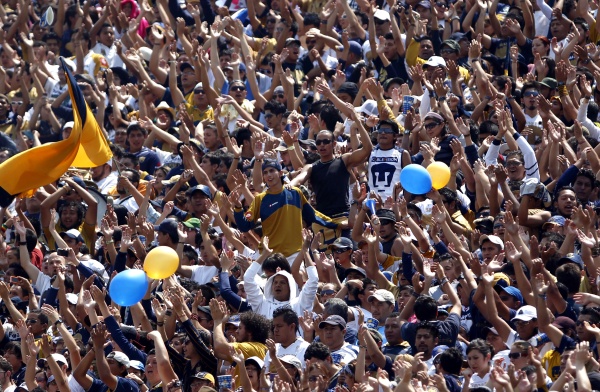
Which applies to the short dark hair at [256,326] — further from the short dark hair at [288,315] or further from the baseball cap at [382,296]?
the baseball cap at [382,296]

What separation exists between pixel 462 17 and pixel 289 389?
840cm

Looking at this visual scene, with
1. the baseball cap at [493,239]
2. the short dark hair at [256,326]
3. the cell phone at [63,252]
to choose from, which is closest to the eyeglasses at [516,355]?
the baseball cap at [493,239]

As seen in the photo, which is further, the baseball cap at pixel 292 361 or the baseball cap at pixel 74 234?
the baseball cap at pixel 74 234

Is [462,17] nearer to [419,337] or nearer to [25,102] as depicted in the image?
[25,102]

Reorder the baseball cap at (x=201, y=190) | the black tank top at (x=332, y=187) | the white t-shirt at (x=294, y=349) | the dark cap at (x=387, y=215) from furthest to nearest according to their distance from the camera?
the baseball cap at (x=201, y=190) < the black tank top at (x=332, y=187) < the dark cap at (x=387, y=215) < the white t-shirt at (x=294, y=349)

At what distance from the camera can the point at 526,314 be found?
11.3m

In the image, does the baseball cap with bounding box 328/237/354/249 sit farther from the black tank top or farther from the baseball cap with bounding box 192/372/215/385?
the baseball cap with bounding box 192/372/215/385

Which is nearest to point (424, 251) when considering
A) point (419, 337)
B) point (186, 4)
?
point (419, 337)

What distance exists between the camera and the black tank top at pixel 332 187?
47.2 ft

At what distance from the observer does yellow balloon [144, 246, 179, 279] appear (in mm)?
12625

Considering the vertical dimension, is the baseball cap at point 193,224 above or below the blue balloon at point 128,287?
below

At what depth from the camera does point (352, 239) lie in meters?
14.0

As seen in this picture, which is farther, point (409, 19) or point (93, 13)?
point (93, 13)

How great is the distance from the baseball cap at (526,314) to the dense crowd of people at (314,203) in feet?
0.06
